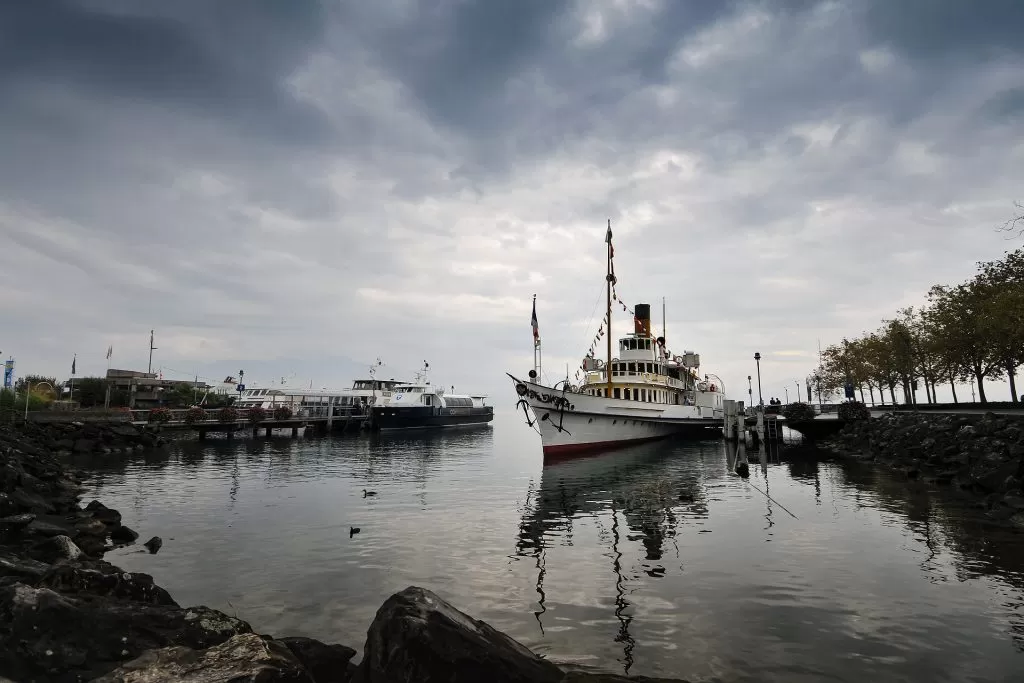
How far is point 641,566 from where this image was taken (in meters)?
12.4

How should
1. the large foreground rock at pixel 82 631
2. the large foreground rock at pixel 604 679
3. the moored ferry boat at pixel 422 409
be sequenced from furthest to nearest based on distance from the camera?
the moored ferry boat at pixel 422 409, the large foreground rock at pixel 604 679, the large foreground rock at pixel 82 631

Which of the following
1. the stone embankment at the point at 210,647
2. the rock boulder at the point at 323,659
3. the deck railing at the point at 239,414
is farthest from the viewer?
the deck railing at the point at 239,414

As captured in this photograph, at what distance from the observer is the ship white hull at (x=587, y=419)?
36.3 metres

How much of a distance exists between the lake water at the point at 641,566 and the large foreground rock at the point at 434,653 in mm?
1820

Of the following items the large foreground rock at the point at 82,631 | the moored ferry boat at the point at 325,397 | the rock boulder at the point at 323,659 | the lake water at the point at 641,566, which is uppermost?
the moored ferry boat at the point at 325,397

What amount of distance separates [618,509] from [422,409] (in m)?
58.4

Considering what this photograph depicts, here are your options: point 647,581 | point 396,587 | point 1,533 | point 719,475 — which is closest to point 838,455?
point 719,475

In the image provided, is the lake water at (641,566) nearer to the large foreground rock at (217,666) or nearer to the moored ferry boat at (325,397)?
the large foreground rock at (217,666)

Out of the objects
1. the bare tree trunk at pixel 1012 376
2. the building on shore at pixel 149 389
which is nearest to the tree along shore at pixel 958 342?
the bare tree trunk at pixel 1012 376

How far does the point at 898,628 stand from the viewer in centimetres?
872

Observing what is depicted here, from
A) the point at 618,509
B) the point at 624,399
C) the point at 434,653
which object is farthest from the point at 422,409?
the point at 434,653

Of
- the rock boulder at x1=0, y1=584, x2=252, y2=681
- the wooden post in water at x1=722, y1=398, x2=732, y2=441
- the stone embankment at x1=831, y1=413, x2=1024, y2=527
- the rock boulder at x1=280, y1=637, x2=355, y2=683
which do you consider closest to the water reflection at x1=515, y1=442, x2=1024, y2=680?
the stone embankment at x1=831, y1=413, x2=1024, y2=527

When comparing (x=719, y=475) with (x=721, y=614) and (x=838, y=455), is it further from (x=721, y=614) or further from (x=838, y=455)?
(x=721, y=614)

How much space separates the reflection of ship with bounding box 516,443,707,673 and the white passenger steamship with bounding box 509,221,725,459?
4139 millimetres
